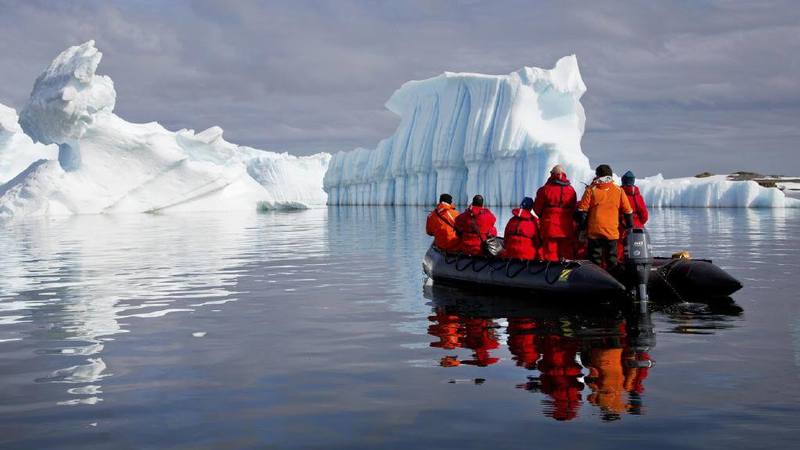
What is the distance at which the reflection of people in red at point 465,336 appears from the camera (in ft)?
26.3

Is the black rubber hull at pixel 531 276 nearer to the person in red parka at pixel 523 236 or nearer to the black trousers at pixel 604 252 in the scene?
the person in red parka at pixel 523 236

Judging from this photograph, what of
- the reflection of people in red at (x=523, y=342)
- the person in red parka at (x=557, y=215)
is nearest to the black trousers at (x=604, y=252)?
the person in red parka at (x=557, y=215)

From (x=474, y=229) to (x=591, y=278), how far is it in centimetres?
347

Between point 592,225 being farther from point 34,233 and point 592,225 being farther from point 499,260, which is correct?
point 34,233

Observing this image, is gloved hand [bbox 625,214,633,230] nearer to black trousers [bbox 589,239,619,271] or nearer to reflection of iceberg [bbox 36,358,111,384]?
black trousers [bbox 589,239,619,271]

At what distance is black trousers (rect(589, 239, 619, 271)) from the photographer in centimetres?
1170

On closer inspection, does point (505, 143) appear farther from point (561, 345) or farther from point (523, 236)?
point (561, 345)

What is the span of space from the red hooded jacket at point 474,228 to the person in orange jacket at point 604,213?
2.80 m

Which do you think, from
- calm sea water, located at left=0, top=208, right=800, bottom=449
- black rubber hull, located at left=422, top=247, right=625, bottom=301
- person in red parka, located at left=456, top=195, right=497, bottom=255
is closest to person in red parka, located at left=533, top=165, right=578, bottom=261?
black rubber hull, located at left=422, top=247, right=625, bottom=301

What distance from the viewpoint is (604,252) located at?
38.8ft

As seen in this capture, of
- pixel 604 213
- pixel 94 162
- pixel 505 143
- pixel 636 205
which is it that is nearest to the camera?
pixel 604 213

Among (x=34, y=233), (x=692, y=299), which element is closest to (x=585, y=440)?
(x=692, y=299)

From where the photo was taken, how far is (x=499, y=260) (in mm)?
13031

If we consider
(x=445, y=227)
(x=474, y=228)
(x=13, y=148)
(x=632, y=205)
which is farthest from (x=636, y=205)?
(x=13, y=148)
